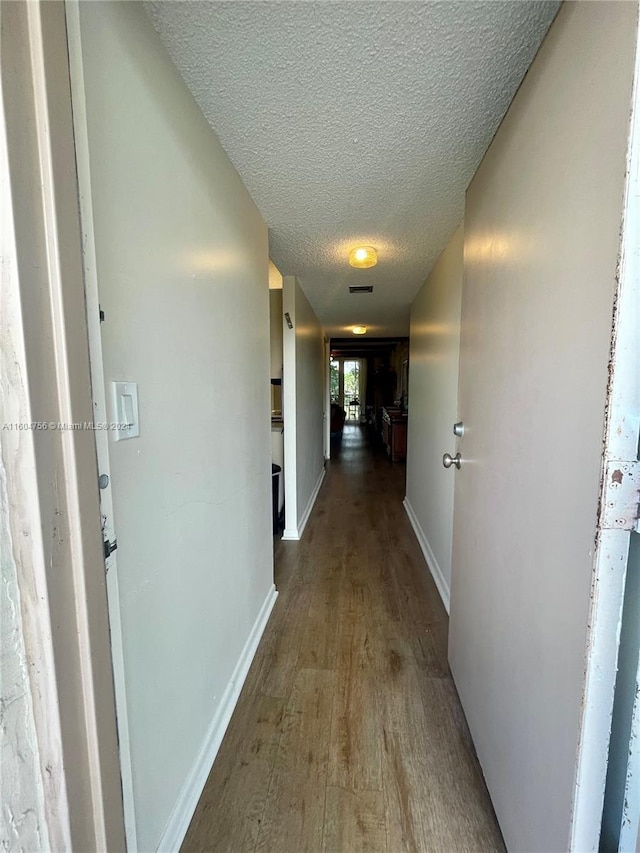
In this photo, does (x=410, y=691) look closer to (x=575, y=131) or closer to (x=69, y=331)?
(x=69, y=331)

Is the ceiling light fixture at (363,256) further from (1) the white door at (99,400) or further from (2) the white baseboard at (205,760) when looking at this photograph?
(2) the white baseboard at (205,760)

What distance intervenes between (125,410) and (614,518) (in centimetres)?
97

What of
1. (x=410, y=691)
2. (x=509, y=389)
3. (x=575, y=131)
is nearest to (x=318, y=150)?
(x=575, y=131)

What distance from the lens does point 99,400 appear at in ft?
2.15

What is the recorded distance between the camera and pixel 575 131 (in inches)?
25.9

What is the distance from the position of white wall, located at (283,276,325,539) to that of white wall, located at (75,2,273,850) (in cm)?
135

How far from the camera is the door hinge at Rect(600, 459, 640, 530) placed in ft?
1.86

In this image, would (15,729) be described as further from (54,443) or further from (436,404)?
(436,404)

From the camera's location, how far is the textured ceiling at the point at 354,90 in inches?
32.4

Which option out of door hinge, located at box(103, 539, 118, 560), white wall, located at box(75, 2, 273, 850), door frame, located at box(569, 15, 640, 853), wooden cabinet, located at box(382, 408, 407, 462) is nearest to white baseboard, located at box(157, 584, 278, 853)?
white wall, located at box(75, 2, 273, 850)

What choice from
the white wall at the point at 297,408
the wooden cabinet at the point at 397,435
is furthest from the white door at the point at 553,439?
the wooden cabinet at the point at 397,435

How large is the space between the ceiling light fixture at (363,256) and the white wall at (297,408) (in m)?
0.67

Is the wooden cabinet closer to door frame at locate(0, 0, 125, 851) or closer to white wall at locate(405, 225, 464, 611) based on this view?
white wall at locate(405, 225, 464, 611)

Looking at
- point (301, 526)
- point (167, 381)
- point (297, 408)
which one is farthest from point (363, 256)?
point (301, 526)
